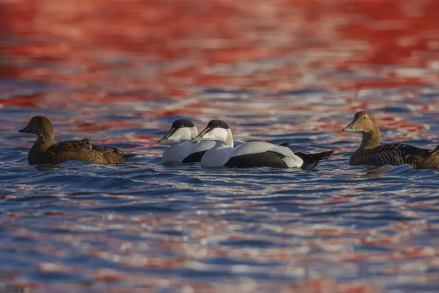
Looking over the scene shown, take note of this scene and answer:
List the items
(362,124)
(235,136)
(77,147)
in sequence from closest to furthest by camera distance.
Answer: (77,147), (362,124), (235,136)

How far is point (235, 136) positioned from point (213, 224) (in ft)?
19.8

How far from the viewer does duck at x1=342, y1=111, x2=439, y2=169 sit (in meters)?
11.5

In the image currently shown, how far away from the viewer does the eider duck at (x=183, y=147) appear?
12609mm

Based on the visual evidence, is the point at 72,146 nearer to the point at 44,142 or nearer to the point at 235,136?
the point at 44,142

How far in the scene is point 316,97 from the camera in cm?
1786

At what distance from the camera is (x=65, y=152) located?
12.3 metres

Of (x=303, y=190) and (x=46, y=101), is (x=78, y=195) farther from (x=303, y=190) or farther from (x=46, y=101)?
(x=46, y=101)

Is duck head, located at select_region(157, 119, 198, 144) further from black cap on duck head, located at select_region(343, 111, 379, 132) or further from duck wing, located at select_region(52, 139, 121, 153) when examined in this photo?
black cap on duck head, located at select_region(343, 111, 379, 132)

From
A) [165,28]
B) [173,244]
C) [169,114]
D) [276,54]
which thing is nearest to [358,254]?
[173,244]

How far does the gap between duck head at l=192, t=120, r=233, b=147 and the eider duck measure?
116mm

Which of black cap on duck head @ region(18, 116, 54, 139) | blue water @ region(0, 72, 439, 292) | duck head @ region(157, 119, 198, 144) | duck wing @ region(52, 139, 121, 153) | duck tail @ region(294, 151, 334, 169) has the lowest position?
blue water @ region(0, 72, 439, 292)

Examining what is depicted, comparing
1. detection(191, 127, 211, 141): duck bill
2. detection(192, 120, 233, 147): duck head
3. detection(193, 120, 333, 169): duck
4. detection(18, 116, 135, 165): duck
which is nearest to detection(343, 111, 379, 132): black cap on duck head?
detection(193, 120, 333, 169): duck

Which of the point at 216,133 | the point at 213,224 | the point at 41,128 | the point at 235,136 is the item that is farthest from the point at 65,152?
the point at 213,224

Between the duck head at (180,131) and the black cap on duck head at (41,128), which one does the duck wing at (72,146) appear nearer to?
the black cap on duck head at (41,128)
